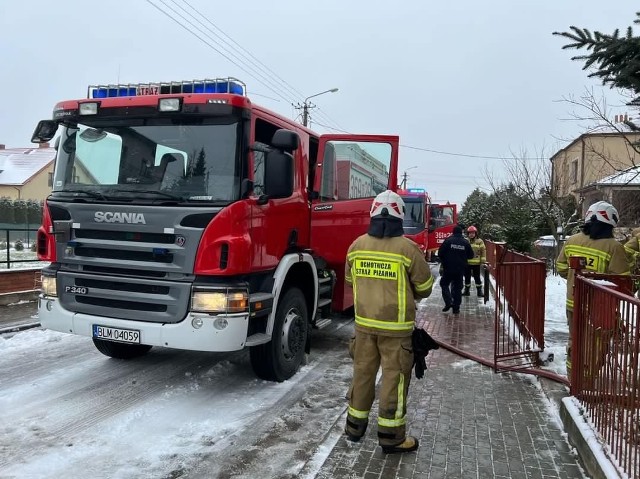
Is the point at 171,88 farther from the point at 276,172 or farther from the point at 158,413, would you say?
the point at 158,413

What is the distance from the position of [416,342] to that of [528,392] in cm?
204

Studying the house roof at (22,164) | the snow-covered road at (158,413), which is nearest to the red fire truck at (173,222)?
the snow-covered road at (158,413)

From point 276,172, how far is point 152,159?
1185 mm

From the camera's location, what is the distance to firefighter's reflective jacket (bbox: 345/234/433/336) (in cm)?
386

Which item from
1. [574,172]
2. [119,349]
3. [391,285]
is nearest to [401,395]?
[391,285]

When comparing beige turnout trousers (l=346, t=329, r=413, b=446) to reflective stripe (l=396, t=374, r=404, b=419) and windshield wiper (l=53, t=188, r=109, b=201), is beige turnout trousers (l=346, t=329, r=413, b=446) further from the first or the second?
windshield wiper (l=53, t=188, r=109, b=201)

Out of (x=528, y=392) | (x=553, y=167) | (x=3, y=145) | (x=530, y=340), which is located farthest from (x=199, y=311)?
(x=3, y=145)

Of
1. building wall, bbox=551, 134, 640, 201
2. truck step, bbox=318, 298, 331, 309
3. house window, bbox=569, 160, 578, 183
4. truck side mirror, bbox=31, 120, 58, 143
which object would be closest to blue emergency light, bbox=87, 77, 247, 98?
truck side mirror, bbox=31, 120, 58, 143

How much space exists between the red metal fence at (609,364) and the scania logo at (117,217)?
3730 mm

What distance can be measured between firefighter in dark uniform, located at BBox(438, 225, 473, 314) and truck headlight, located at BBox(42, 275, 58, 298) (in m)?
7.07

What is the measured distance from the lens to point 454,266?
9.84m

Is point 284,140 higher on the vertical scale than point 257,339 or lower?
higher

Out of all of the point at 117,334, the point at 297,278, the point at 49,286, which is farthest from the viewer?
the point at 297,278

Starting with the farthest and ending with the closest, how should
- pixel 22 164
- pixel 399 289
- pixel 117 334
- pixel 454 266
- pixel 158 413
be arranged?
pixel 22 164 → pixel 454 266 → pixel 117 334 → pixel 158 413 → pixel 399 289
